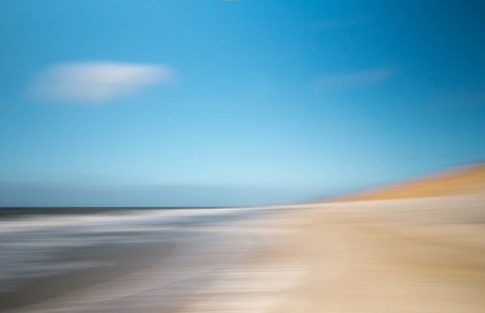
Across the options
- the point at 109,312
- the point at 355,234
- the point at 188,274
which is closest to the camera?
the point at 109,312

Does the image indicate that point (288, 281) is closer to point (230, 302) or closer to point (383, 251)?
point (230, 302)

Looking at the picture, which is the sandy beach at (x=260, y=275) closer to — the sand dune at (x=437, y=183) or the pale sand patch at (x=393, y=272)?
the pale sand patch at (x=393, y=272)

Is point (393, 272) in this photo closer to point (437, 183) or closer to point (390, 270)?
point (390, 270)

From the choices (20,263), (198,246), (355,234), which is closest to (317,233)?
(355,234)

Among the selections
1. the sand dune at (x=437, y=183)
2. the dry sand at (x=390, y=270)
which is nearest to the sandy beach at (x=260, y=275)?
the dry sand at (x=390, y=270)

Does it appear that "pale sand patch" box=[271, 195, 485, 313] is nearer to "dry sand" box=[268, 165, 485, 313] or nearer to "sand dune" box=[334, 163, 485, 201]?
"dry sand" box=[268, 165, 485, 313]

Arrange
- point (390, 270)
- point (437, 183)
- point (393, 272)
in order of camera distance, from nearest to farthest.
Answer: point (393, 272) → point (390, 270) → point (437, 183)

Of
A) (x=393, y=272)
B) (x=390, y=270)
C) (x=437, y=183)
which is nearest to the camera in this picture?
(x=393, y=272)

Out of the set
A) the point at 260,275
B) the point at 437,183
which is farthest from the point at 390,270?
the point at 437,183

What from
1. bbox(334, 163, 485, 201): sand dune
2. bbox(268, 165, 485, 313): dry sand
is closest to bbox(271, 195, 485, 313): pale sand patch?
bbox(268, 165, 485, 313): dry sand

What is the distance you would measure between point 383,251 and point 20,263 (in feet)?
21.4

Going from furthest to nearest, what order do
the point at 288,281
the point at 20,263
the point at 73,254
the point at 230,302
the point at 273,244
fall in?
the point at 273,244
the point at 73,254
the point at 20,263
the point at 288,281
the point at 230,302

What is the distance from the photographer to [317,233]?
44.2 feet

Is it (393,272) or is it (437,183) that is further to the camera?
(437,183)
